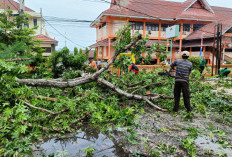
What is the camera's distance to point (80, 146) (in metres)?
3.30

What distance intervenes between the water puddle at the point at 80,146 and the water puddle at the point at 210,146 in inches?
63.4

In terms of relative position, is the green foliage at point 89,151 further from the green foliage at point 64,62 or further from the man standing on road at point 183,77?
the green foliage at point 64,62

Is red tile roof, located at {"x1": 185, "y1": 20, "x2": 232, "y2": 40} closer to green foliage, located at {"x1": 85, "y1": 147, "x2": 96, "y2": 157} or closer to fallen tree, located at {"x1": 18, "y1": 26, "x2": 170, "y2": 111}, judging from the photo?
fallen tree, located at {"x1": 18, "y1": 26, "x2": 170, "y2": 111}

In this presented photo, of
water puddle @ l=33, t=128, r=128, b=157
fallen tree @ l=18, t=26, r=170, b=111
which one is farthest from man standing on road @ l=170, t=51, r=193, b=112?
water puddle @ l=33, t=128, r=128, b=157

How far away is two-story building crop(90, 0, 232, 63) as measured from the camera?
21297 millimetres

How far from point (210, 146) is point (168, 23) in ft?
75.3

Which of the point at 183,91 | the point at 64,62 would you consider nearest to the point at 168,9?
the point at 64,62

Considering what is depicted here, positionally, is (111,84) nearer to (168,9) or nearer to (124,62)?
(124,62)

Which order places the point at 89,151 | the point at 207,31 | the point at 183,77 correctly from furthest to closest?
the point at 207,31
the point at 183,77
the point at 89,151

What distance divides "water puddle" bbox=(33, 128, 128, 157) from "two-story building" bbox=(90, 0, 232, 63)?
1797 centimetres

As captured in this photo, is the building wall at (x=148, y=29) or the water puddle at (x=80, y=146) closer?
the water puddle at (x=80, y=146)

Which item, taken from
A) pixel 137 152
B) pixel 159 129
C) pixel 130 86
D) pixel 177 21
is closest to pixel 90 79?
pixel 130 86

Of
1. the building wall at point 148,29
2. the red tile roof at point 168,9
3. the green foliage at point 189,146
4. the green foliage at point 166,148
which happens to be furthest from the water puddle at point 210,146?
the red tile roof at point 168,9

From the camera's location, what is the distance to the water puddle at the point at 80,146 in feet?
9.93
